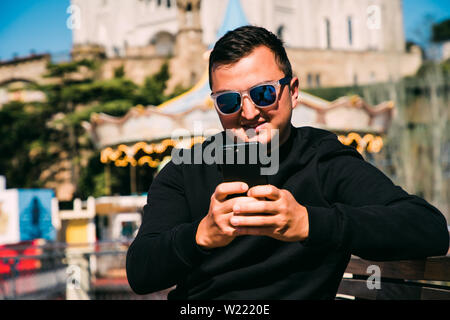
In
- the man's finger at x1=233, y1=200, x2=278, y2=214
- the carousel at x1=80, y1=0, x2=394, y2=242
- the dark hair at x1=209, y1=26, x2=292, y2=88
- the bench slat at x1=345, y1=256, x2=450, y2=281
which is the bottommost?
the bench slat at x1=345, y1=256, x2=450, y2=281

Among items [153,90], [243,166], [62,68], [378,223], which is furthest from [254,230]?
[62,68]

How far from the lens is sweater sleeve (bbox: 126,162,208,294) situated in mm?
1377

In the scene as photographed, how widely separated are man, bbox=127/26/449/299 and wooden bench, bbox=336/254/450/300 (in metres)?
0.14

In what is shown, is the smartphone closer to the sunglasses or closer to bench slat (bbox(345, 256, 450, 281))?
the sunglasses

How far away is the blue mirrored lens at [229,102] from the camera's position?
58.3 inches

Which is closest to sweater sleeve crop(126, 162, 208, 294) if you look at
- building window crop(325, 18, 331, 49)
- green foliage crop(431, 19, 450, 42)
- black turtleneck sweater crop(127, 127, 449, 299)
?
black turtleneck sweater crop(127, 127, 449, 299)

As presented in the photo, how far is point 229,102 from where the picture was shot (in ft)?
4.88

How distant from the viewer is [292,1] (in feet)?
149

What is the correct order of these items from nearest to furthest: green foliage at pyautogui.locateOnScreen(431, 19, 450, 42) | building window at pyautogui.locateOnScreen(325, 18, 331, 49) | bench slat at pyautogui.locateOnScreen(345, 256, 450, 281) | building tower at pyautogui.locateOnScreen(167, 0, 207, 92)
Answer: bench slat at pyautogui.locateOnScreen(345, 256, 450, 281)
building tower at pyautogui.locateOnScreen(167, 0, 207, 92)
building window at pyautogui.locateOnScreen(325, 18, 331, 49)
green foliage at pyautogui.locateOnScreen(431, 19, 450, 42)

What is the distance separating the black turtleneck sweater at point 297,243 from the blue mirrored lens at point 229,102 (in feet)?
0.71

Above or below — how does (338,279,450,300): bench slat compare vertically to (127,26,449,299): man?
below

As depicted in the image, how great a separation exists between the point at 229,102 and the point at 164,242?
1.31 feet

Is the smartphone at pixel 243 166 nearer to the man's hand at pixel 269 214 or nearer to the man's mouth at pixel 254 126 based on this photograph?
the man's hand at pixel 269 214

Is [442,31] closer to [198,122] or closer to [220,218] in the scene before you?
[198,122]
